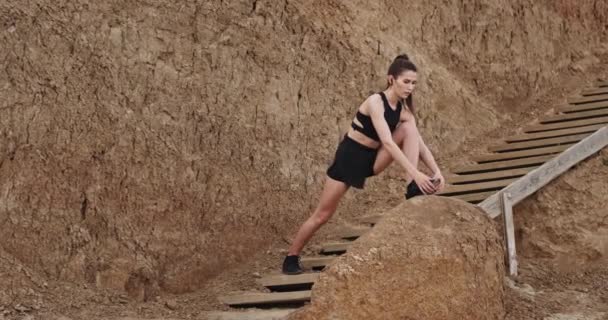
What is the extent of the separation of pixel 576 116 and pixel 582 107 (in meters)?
0.29

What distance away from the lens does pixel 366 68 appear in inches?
376

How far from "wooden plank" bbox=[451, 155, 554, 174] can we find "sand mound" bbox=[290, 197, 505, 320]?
7.58 feet

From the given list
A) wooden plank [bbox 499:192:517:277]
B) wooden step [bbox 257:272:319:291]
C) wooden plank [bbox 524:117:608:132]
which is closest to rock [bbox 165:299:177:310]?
wooden step [bbox 257:272:319:291]

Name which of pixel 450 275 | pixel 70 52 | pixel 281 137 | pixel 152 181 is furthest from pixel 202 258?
pixel 450 275

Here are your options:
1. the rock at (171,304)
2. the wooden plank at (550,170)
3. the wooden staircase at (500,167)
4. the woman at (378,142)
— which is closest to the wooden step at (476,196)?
the wooden staircase at (500,167)

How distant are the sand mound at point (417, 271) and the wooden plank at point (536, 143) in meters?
2.69

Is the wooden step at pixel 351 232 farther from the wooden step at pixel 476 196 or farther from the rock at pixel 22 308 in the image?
the rock at pixel 22 308

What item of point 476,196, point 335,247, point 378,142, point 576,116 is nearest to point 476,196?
point 476,196

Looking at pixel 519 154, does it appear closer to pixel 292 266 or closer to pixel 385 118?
pixel 385 118

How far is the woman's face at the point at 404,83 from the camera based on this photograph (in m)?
6.67

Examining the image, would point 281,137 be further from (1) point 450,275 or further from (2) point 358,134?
(1) point 450,275

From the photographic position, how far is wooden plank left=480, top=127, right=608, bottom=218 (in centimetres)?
802

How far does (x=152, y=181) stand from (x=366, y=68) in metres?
2.49

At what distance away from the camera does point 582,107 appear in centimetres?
993
